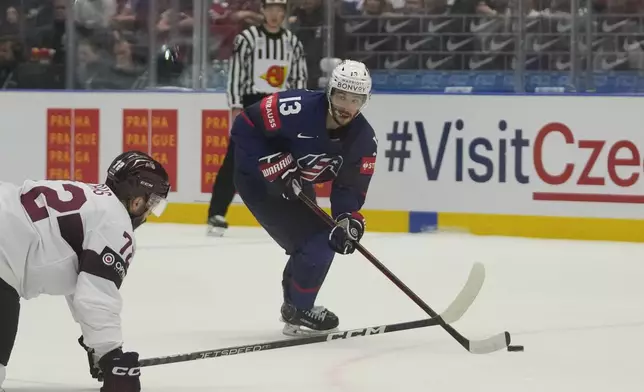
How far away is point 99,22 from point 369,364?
202 inches

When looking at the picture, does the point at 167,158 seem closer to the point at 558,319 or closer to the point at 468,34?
the point at 468,34

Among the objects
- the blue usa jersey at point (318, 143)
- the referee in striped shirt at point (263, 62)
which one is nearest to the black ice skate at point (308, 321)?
the blue usa jersey at point (318, 143)

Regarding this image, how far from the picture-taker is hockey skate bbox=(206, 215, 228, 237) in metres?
7.11

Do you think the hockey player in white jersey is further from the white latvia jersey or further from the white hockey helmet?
the white hockey helmet

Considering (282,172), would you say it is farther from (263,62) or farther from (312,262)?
(263,62)

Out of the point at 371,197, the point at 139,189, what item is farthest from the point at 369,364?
the point at 371,197

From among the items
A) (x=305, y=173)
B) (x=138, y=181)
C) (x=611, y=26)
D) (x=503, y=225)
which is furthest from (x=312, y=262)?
(x=611, y=26)

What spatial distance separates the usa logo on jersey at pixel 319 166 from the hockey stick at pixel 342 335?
22.2 inches

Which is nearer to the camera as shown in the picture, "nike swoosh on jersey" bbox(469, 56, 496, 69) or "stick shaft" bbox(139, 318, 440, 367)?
"stick shaft" bbox(139, 318, 440, 367)

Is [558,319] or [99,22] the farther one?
[99,22]

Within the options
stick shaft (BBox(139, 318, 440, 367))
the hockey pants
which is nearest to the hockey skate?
the hockey pants

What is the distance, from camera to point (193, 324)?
14.6 feet

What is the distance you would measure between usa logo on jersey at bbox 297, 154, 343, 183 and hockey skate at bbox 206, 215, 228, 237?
9.20ft

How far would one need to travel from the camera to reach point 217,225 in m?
7.12
